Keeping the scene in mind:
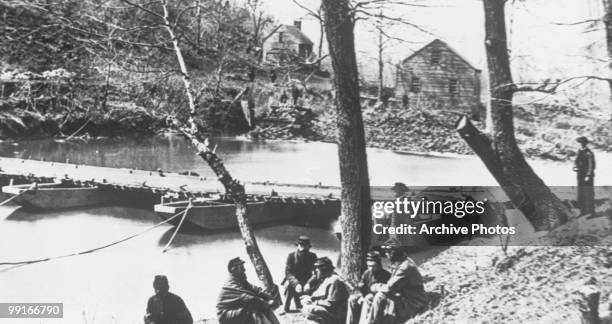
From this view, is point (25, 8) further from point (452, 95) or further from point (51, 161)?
point (51, 161)

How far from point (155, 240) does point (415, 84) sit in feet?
14.9

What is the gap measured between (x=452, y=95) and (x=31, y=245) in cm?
609

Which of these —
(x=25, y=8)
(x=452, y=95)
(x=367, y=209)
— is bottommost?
(x=367, y=209)

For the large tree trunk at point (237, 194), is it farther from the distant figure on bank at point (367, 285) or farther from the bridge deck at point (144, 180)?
the bridge deck at point (144, 180)

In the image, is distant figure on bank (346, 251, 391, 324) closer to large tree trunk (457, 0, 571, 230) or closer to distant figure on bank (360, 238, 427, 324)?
distant figure on bank (360, 238, 427, 324)

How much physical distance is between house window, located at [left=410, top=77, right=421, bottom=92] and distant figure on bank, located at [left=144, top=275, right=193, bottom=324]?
4.38 metres

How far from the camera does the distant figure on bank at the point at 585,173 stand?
5070mm

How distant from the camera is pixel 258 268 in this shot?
536 cm

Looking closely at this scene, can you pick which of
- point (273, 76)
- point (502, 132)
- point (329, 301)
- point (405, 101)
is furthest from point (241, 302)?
point (405, 101)

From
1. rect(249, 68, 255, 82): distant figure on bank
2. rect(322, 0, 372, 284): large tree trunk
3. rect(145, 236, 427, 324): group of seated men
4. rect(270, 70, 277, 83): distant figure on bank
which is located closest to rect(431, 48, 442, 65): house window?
rect(270, 70, 277, 83): distant figure on bank

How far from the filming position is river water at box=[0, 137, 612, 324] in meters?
5.90

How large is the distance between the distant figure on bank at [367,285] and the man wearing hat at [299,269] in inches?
28.5

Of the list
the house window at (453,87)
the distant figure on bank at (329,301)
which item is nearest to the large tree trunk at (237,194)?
the distant figure on bank at (329,301)

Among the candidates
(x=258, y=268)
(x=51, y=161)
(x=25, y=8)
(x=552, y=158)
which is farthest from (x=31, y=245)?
(x=552, y=158)
